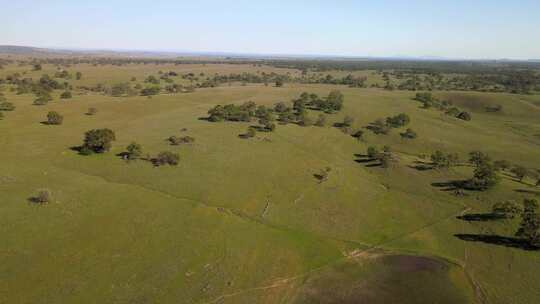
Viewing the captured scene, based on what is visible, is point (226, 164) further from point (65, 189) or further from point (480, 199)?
point (480, 199)

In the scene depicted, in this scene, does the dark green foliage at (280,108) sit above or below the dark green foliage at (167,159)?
above

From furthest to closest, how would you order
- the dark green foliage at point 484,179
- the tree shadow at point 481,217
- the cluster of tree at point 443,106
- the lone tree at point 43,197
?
the cluster of tree at point 443,106 < the dark green foliage at point 484,179 < the tree shadow at point 481,217 < the lone tree at point 43,197

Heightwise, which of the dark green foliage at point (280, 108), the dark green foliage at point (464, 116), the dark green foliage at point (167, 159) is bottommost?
the dark green foliage at point (167, 159)

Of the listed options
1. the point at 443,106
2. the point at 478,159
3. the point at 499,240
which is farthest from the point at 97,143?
the point at 443,106

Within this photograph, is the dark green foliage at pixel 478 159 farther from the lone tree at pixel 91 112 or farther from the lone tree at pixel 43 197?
the lone tree at pixel 91 112

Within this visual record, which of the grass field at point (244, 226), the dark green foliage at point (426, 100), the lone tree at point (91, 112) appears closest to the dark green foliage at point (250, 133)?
the grass field at point (244, 226)

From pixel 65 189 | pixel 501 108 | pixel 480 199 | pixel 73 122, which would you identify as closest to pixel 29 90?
pixel 73 122
